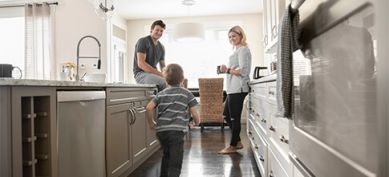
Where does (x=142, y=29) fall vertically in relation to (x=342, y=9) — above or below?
above

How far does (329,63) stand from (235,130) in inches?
112

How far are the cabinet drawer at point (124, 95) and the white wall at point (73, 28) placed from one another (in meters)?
A: 2.80

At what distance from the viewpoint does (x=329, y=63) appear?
676 millimetres

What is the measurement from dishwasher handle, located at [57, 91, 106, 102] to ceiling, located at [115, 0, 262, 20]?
13.1 feet

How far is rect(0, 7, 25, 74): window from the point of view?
585 cm

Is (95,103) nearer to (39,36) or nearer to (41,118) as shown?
(41,118)

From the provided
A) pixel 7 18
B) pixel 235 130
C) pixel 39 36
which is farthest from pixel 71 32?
pixel 235 130

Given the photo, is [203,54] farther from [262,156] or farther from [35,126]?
[35,126]

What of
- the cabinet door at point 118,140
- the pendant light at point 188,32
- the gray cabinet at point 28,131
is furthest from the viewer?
the pendant light at point 188,32

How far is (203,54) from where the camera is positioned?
23.3ft

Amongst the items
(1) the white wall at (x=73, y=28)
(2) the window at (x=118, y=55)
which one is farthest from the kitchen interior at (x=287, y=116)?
(2) the window at (x=118, y=55)

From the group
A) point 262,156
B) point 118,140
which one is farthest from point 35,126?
point 262,156

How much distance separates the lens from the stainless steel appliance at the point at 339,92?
1.59 feet

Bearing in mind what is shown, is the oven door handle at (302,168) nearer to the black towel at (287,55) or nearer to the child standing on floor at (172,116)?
the black towel at (287,55)
